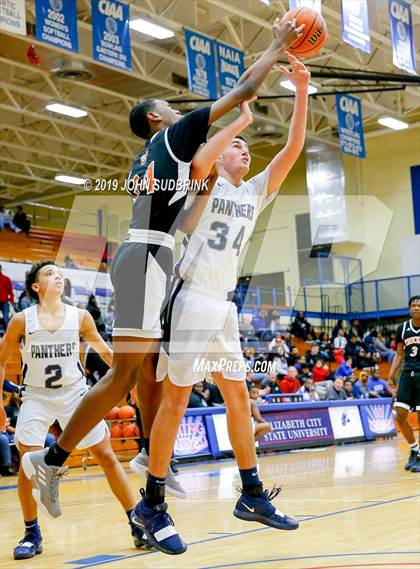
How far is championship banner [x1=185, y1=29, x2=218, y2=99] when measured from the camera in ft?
57.3

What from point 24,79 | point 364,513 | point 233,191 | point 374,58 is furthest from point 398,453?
point 24,79

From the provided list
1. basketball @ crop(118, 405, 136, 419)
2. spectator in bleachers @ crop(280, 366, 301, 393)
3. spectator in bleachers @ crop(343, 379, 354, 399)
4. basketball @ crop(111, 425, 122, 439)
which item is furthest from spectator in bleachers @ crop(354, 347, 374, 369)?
basketball @ crop(111, 425, 122, 439)

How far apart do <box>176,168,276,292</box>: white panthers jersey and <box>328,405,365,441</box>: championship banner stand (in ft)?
43.8

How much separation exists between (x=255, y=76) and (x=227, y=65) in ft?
49.5

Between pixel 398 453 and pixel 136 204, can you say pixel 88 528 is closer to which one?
pixel 136 204

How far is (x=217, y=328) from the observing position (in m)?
4.53

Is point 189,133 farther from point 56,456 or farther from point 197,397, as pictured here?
point 197,397

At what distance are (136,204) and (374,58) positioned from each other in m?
21.2

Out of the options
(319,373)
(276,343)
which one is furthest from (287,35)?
(319,373)

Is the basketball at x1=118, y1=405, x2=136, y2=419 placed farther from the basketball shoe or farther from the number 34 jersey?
the basketball shoe

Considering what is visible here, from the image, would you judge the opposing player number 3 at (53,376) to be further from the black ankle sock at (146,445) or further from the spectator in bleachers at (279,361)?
→ the spectator in bleachers at (279,361)

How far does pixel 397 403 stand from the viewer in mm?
11688

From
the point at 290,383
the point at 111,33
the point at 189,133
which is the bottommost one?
the point at 290,383

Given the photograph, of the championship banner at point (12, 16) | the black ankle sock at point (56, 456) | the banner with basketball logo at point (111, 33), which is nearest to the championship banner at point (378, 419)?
the banner with basketball logo at point (111, 33)
